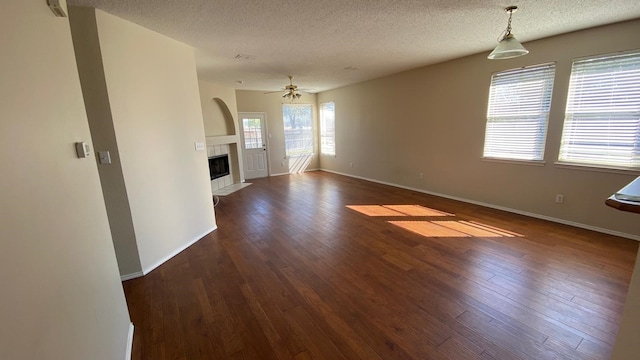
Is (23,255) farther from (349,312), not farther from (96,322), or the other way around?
(349,312)

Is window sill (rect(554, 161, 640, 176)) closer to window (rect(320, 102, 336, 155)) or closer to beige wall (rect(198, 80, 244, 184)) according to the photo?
window (rect(320, 102, 336, 155))

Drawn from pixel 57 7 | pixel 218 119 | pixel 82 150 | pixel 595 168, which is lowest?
pixel 595 168

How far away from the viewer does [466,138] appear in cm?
459

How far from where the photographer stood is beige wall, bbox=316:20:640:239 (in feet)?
10.8

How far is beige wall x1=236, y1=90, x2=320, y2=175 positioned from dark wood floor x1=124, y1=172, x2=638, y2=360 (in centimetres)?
432

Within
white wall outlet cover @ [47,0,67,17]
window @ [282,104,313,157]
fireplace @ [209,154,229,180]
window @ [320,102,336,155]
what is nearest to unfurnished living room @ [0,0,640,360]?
white wall outlet cover @ [47,0,67,17]

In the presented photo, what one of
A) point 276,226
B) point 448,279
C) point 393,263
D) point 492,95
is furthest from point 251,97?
point 448,279

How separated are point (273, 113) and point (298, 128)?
97 cm

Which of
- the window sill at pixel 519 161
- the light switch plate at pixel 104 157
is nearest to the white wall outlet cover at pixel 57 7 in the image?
the light switch plate at pixel 104 157

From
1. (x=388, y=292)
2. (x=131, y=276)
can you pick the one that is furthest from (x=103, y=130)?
(x=388, y=292)

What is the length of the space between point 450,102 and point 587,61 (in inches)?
69.9

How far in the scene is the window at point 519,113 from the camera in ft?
12.0

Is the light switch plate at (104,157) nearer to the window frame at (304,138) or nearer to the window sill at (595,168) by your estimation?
the window sill at (595,168)

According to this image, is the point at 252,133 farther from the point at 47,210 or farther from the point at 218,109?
the point at 47,210
